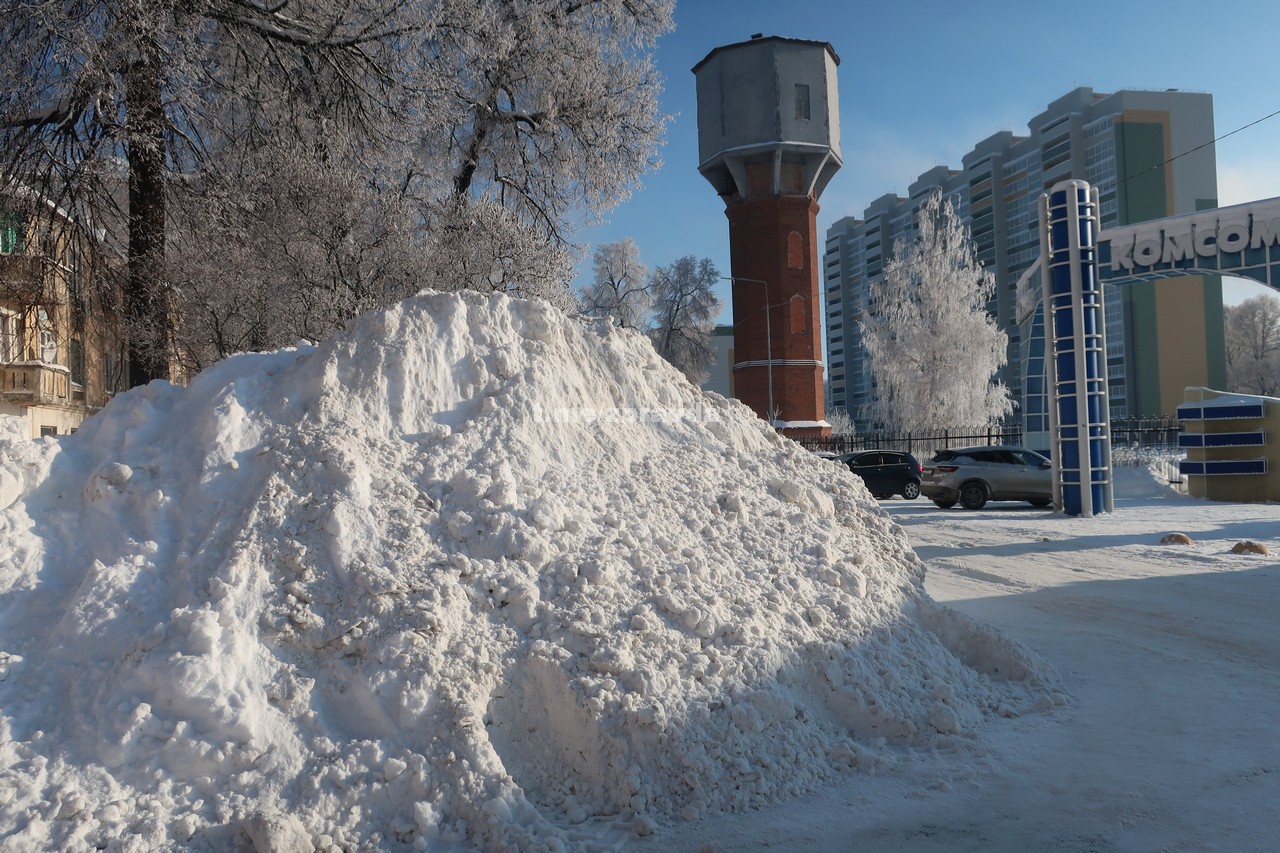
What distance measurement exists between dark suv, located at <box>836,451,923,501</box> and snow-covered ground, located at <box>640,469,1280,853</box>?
13.3m

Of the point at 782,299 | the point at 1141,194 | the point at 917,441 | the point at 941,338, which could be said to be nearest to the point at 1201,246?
the point at 917,441

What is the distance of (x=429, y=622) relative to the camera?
157 inches

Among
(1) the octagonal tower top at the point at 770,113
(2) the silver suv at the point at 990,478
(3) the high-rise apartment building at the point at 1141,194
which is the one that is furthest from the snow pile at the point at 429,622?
(3) the high-rise apartment building at the point at 1141,194

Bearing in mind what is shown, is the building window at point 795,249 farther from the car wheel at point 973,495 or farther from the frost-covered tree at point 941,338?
the car wheel at point 973,495

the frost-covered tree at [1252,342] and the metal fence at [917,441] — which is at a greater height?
the frost-covered tree at [1252,342]

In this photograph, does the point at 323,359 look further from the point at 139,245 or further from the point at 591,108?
the point at 591,108

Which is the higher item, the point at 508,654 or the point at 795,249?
the point at 795,249

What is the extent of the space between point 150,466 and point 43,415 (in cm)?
2095

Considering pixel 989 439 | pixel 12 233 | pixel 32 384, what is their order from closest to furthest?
pixel 12 233
pixel 32 384
pixel 989 439

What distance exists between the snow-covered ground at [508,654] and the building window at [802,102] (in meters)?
35.3

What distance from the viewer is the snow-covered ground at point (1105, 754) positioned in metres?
3.54

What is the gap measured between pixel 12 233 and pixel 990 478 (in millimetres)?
18363

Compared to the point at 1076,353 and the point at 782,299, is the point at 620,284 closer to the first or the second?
the point at 782,299

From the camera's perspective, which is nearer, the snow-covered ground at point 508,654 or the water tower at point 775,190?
the snow-covered ground at point 508,654
